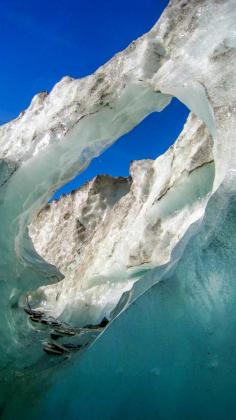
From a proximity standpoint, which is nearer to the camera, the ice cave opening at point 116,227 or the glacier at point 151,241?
the glacier at point 151,241

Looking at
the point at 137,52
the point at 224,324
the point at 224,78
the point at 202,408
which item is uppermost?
the point at 137,52

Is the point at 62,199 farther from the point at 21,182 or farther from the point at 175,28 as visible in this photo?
the point at 175,28

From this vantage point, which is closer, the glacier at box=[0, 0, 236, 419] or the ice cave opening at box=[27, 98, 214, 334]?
the glacier at box=[0, 0, 236, 419]

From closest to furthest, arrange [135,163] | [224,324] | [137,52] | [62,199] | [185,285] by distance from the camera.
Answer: [224,324]
[185,285]
[137,52]
[135,163]
[62,199]

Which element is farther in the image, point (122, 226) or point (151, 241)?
point (122, 226)

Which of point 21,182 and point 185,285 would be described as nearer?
point 185,285

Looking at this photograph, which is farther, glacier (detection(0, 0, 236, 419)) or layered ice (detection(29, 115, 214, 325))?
layered ice (detection(29, 115, 214, 325))

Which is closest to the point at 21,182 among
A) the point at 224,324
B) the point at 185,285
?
the point at 185,285

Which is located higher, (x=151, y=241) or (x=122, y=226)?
(x=122, y=226)
